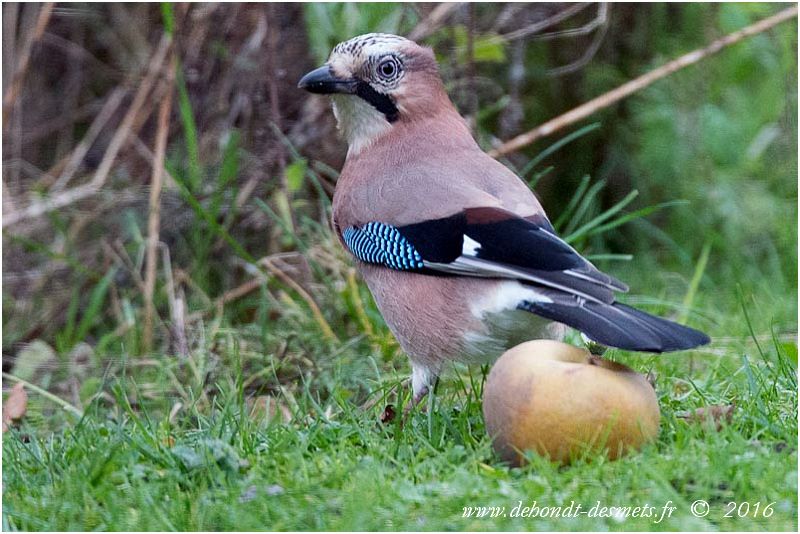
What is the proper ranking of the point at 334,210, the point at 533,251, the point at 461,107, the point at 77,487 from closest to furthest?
1. the point at 77,487
2. the point at 533,251
3. the point at 334,210
4. the point at 461,107

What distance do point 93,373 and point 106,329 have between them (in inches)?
28.5

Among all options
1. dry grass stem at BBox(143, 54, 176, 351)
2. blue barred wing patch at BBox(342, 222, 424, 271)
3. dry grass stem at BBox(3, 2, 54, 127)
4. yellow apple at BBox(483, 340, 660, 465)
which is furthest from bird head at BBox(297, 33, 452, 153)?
dry grass stem at BBox(3, 2, 54, 127)

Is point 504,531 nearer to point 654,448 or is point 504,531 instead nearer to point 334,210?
point 654,448

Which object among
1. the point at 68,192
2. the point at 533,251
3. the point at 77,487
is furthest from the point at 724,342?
the point at 68,192

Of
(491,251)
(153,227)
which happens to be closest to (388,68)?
(491,251)

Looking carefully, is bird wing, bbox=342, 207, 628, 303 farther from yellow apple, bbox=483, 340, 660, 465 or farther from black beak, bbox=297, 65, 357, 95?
black beak, bbox=297, 65, 357, 95

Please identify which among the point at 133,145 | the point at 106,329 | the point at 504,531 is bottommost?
the point at 106,329

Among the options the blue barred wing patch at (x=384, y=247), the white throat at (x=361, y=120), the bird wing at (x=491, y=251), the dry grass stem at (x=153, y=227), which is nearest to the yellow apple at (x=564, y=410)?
the bird wing at (x=491, y=251)

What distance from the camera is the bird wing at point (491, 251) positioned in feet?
10.6

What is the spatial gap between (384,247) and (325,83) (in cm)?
74

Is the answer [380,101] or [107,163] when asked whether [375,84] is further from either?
[107,163]

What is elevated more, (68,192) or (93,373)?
(68,192)

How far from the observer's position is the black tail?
295 cm

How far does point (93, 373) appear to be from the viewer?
5.31m
